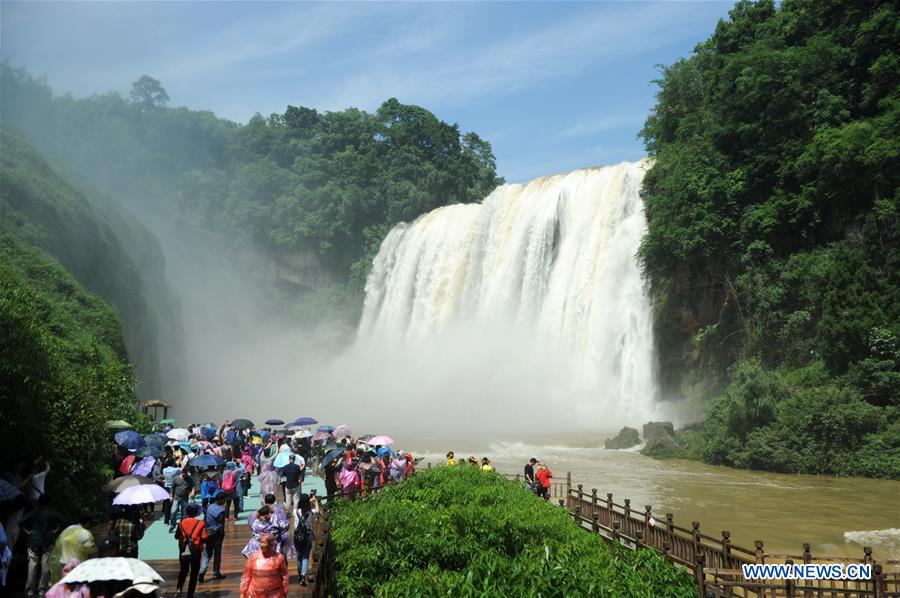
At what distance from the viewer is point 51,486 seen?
1288 centimetres

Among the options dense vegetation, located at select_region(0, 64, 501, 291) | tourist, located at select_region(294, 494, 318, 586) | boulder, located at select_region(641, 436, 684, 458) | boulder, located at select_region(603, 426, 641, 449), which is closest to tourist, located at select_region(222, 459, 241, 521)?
tourist, located at select_region(294, 494, 318, 586)

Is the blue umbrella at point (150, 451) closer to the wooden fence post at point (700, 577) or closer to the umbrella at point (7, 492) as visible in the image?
the umbrella at point (7, 492)

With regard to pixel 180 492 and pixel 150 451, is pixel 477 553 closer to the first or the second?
pixel 180 492

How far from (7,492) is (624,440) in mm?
23224

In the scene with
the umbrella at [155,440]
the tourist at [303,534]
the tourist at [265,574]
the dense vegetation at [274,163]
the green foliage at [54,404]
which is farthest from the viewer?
the dense vegetation at [274,163]

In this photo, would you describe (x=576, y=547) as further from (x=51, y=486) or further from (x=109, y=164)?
(x=109, y=164)

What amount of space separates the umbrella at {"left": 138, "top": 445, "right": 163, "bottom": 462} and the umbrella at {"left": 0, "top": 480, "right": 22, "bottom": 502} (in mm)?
6839

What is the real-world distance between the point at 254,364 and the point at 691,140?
45553 mm

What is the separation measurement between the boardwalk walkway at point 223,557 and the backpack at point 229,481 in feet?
2.68

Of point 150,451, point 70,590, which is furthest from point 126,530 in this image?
point 150,451

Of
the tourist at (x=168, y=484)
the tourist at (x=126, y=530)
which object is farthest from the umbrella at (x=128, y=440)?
the tourist at (x=126, y=530)

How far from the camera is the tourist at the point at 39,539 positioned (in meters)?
8.78

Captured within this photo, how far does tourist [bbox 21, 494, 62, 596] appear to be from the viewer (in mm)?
8781

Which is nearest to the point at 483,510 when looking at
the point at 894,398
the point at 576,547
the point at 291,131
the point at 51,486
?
the point at 576,547
